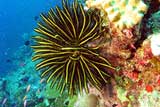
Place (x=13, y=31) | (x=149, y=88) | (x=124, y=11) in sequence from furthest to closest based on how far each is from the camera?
1. (x=13, y=31)
2. (x=149, y=88)
3. (x=124, y=11)

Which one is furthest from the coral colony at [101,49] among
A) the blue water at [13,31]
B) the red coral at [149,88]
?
the blue water at [13,31]

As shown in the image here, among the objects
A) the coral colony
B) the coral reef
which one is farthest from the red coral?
the coral reef

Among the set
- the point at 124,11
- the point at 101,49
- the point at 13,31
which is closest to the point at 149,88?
the point at 101,49

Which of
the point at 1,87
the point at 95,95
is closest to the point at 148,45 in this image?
the point at 95,95

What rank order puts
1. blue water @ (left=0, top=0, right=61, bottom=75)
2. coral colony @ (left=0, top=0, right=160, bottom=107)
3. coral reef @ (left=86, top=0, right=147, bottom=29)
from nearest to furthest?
coral reef @ (left=86, top=0, right=147, bottom=29) < coral colony @ (left=0, top=0, right=160, bottom=107) < blue water @ (left=0, top=0, right=61, bottom=75)

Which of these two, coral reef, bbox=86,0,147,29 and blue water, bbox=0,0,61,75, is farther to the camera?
blue water, bbox=0,0,61,75

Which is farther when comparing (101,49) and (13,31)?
(13,31)

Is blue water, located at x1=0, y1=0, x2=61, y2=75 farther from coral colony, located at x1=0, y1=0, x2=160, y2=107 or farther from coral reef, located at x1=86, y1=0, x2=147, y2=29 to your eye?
coral reef, located at x1=86, y1=0, x2=147, y2=29

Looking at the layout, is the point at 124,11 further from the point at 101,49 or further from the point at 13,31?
the point at 13,31

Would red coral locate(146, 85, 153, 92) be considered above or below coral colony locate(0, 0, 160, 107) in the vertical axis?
below

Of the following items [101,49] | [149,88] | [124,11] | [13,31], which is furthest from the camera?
[13,31]

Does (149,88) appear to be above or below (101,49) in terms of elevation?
below

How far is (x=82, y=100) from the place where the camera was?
5258 millimetres

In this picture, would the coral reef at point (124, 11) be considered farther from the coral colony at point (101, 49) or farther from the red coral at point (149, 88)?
the red coral at point (149, 88)
